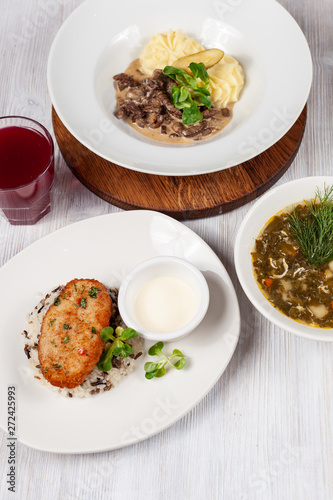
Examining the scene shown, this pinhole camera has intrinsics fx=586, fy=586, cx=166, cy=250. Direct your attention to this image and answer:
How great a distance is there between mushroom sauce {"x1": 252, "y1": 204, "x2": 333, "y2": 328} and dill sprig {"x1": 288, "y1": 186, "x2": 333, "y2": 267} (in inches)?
0.9

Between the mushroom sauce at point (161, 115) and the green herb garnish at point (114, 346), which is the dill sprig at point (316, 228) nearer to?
the mushroom sauce at point (161, 115)

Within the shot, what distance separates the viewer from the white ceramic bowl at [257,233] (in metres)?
2.31

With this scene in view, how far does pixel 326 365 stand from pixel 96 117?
1.56 metres

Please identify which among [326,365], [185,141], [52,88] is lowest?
[326,365]

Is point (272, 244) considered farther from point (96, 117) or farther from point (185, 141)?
point (96, 117)

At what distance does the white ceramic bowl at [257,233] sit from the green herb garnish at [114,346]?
20.2 inches

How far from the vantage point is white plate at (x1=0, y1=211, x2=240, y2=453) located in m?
2.32

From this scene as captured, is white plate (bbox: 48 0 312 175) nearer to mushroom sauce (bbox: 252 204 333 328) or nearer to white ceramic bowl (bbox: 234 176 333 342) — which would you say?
white ceramic bowl (bbox: 234 176 333 342)

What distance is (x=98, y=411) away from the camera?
2.37m

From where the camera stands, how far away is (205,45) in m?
3.19

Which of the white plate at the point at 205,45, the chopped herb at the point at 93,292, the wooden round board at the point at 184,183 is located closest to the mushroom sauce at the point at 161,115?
the white plate at the point at 205,45

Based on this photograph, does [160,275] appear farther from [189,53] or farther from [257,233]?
[189,53]

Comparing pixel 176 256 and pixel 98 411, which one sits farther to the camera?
pixel 176 256

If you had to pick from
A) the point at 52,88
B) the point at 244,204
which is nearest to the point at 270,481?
the point at 244,204
